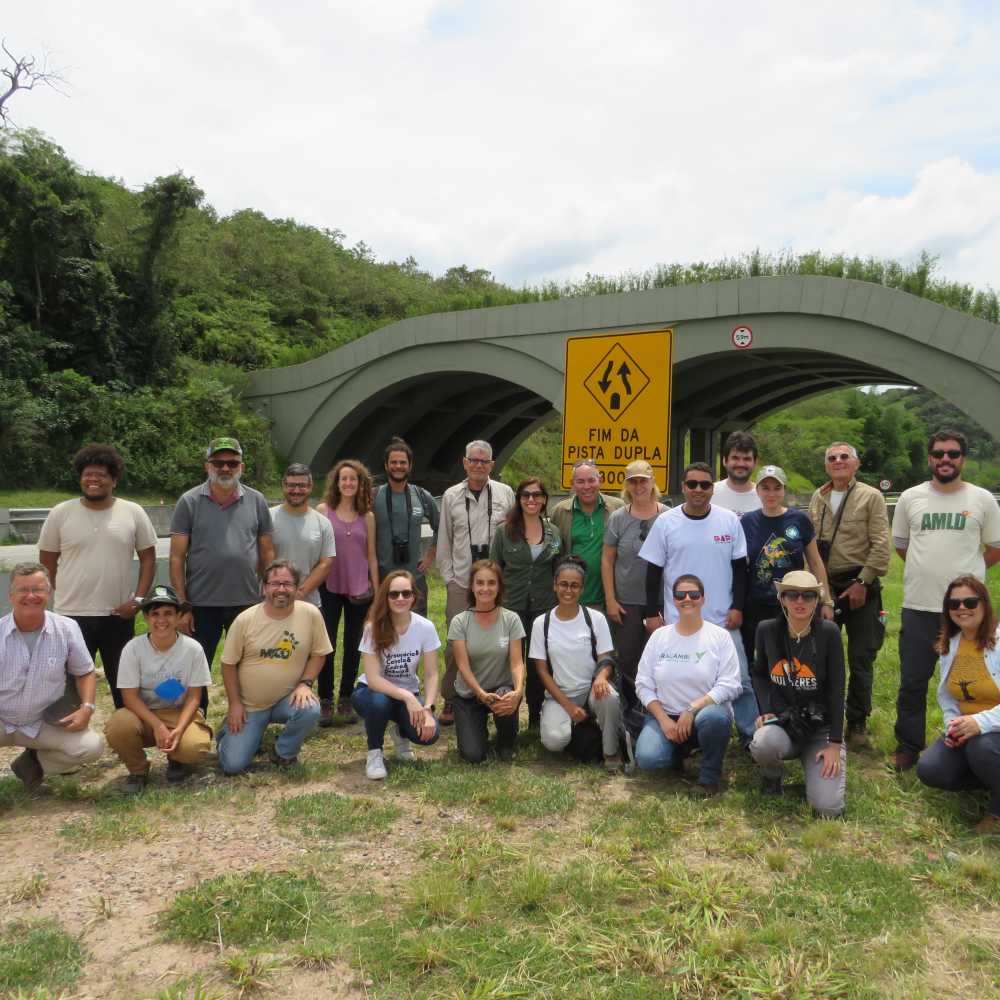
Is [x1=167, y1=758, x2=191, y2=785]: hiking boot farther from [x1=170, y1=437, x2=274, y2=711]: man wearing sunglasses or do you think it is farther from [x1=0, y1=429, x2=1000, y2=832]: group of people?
[x1=170, y1=437, x2=274, y2=711]: man wearing sunglasses

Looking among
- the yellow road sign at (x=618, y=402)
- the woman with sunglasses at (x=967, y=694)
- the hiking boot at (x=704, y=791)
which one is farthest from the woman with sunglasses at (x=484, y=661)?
the woman with sunglasses at (x=967, y=694)

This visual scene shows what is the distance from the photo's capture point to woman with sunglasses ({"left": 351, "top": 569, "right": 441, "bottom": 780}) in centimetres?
495

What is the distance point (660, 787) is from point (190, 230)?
103ft

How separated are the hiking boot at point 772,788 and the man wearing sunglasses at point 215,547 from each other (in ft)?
Answer: 10.9

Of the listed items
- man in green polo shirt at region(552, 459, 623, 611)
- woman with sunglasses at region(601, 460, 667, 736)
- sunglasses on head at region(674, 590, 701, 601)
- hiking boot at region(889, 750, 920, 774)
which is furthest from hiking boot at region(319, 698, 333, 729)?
hiking boot at region(889, 750, 920, 774)

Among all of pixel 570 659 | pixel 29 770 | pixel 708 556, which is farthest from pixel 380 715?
pixel 708 556

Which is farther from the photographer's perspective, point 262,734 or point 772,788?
point 262,734

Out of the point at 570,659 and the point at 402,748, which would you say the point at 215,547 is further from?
the point at 570,659

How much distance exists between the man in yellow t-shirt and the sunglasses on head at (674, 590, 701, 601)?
212 centimetres

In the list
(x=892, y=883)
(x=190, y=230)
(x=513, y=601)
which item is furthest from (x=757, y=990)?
(x=190, y=230)

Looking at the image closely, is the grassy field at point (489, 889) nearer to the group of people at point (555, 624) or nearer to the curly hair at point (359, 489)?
the group of people at point (555, 624)

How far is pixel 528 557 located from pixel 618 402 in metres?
2.34

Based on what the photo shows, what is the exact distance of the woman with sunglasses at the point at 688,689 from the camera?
4578 millimetres

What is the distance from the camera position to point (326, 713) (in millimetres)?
6000
